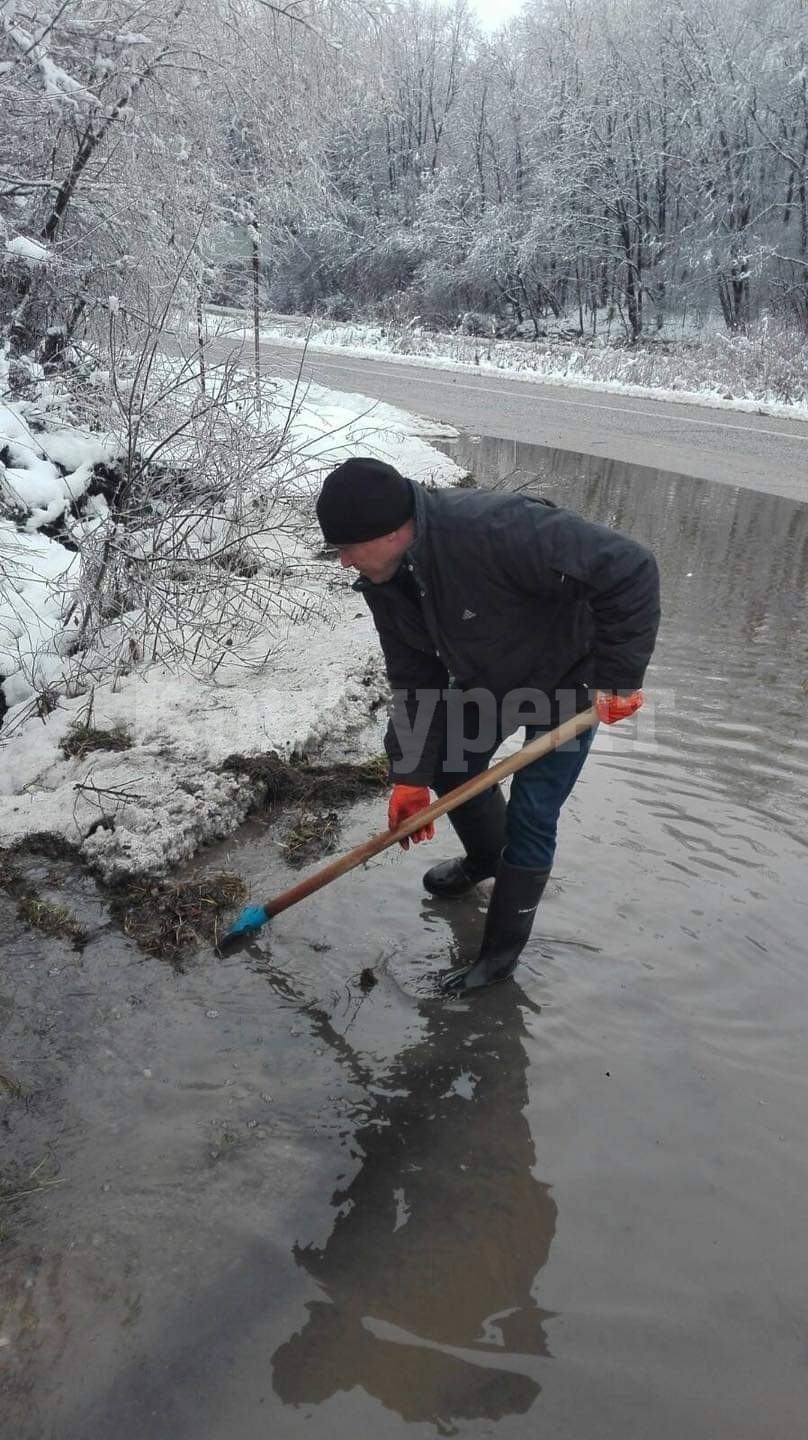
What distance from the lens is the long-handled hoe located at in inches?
113

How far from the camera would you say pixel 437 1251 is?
7.57 ft

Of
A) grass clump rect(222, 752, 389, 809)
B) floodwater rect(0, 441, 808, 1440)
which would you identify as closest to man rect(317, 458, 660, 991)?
floodwater rect(0, 441, 808, 1440)

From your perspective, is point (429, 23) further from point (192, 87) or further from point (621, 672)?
point (621, 672)

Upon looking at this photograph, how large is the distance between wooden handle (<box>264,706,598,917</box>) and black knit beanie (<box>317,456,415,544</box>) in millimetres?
759

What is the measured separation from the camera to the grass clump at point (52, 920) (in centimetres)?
343

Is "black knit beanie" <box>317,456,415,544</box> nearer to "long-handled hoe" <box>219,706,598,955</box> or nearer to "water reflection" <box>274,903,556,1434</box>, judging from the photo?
"long-handled hoe" <box>219,706,598,955</box>

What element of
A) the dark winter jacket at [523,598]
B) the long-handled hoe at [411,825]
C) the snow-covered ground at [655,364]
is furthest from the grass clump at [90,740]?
the snow-covered ground at [655,364]

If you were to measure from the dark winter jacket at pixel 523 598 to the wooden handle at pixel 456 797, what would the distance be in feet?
0.48

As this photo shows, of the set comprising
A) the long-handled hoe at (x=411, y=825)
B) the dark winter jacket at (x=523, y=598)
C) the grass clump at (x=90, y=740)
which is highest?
the dark winter jacket at (x=523, y=598)

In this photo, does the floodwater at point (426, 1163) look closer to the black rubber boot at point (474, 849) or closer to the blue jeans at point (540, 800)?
the black rubber boot at point (474, 849)

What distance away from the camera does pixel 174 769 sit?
13.9 feet

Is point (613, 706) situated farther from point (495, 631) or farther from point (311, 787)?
point (311, 787)

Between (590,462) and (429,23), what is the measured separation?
34.3 m

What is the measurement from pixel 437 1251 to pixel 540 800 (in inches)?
50.1
